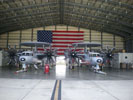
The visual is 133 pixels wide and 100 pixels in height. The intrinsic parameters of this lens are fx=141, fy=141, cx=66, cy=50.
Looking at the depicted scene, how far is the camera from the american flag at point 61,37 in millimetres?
45456

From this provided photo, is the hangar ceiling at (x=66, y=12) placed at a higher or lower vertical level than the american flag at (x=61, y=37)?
higher

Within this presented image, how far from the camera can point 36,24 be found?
46031 millimetres

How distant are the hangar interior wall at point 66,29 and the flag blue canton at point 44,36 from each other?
316cm

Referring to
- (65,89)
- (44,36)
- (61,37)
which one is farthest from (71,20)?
(65,89)

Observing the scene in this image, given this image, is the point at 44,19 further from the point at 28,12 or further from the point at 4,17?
the point at 4,17

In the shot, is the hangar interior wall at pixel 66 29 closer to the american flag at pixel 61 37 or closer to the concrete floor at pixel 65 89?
the american flag at pixel 61 37

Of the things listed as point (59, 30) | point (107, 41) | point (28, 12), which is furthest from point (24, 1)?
point (107, 41)

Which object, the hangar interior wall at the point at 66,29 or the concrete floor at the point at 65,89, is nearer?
the concrete floor at the point at 65,89

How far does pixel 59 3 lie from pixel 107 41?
23.6 m

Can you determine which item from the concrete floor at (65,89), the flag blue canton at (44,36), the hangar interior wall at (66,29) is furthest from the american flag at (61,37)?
the concrete floor at (65,89)

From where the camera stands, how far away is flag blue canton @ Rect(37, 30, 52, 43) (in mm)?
45062

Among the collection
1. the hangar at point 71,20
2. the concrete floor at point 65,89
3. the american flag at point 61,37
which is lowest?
the concrete floor at point 65,89

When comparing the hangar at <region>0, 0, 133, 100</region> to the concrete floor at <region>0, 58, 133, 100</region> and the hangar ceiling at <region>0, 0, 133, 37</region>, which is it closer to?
the hangar ceiling at <region>0, 0, 133, 37</region>

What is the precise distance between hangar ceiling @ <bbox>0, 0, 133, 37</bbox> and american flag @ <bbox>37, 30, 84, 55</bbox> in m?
3.16
